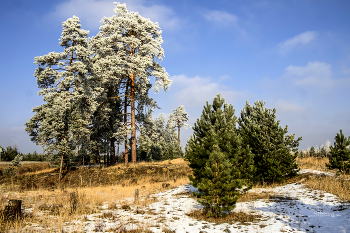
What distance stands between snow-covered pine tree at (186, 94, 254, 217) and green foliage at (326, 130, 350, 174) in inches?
218

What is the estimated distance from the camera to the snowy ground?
6453 mm

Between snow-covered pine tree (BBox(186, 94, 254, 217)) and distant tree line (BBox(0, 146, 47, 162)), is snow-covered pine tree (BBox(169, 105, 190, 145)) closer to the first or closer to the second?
distant tree line (BBox(0, 146, 47, 162))

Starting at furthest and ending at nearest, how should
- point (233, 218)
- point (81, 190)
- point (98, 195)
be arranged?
1. point (81, 190)
2. point (98, 195)
3. point (233, 218)

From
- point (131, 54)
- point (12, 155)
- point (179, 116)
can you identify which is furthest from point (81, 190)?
point (179, 116)

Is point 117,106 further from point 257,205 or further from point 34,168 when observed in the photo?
point 257,205

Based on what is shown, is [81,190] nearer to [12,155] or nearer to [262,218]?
[262,218]

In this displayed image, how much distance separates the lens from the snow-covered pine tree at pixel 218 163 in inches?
295

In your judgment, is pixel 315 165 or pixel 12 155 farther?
pixel 12 155

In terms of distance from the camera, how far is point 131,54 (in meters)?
23.3

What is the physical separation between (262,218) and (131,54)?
20322 mm

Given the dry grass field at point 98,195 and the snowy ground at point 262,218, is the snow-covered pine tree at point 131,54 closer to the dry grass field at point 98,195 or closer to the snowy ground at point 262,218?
the dry grass field at point 98,195

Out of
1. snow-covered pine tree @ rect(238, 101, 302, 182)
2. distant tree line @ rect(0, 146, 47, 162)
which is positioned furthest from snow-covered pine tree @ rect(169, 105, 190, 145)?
snow-covered pine tree @ rect(238, 101, 302, 182)

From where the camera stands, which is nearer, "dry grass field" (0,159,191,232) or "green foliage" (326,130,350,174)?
"dry grass field" (0,159,191,232)

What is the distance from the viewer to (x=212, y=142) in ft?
27.0
